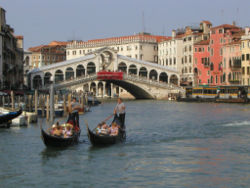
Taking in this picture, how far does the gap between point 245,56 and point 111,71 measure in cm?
1268

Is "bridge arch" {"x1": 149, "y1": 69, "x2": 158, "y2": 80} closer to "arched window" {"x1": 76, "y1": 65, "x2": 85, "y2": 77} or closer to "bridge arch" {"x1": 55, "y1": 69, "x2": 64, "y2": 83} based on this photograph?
"arched window" {"x1": 76, "y1": 65, "x2": 85, "y2": 77}

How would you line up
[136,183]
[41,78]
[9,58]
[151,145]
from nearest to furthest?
1. [136,183]
2. [151,145]
3. [9,58]
4. [41,78]

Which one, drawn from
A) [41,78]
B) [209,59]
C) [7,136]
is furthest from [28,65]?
[7,136]

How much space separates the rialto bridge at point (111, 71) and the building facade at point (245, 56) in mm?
6944

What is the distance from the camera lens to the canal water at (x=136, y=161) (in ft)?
41.0

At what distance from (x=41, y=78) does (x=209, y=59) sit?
16418mm

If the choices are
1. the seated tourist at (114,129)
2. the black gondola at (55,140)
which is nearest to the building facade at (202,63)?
the seated tourist at (114,129)

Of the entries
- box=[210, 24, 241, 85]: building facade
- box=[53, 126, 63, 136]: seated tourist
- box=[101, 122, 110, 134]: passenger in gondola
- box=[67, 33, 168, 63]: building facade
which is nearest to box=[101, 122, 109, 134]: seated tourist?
box=[101, 122, 110, 134]: passenger in gondola

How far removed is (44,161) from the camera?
581 inches

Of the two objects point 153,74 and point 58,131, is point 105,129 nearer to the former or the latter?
point 58,131

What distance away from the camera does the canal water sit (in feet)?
41.0

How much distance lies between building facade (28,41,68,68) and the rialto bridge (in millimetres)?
21685

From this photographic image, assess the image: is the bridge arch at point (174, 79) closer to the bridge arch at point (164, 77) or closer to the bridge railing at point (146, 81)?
the bridge arch at point (164, 77)

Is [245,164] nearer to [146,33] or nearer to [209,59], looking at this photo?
[209,59]
